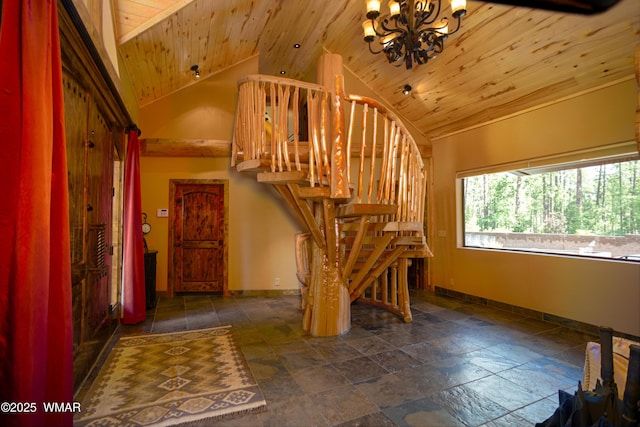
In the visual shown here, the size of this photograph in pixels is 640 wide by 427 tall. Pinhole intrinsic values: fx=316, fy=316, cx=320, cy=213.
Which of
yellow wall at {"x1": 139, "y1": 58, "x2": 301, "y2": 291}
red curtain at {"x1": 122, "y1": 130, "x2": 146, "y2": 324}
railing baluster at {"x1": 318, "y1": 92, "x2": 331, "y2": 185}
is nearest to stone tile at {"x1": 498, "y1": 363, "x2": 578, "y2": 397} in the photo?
railing baluster at {"x1": 318, "y1": 92, "x2": 331, "y2": 185}

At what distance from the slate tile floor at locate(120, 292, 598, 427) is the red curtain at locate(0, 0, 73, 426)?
113cm

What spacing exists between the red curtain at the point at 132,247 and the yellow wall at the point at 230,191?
4.48ft

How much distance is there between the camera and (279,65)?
6004mm

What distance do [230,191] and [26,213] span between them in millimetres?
4239

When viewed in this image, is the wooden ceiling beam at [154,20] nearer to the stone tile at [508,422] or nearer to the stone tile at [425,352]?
the stone tile at [425,352]

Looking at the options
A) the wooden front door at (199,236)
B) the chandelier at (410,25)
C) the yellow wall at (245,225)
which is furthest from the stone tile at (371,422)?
the wooden front door at (199,236)

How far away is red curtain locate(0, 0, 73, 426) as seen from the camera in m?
1.21

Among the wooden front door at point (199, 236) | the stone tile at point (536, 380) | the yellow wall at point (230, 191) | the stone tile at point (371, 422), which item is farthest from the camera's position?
the wooden front door at point (199, 236)

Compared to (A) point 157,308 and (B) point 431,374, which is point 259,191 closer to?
(A) point 157,308

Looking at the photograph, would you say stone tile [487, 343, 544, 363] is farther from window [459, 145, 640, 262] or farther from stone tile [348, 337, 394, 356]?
window [459, 145, 640, 262]

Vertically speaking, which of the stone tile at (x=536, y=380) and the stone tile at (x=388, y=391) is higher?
the stone tile at (x=388, y=391)

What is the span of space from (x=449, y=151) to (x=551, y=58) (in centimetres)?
211

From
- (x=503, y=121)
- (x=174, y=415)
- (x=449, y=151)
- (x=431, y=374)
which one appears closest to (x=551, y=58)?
(x=503, y=121)

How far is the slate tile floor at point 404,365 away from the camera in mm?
2061
